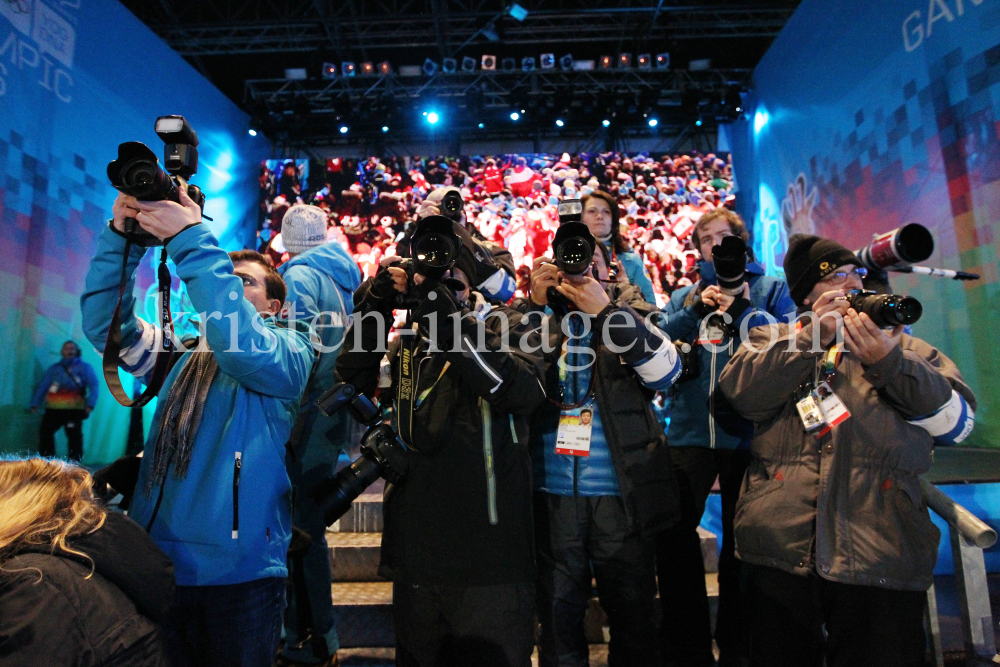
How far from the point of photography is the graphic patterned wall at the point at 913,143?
386 cm

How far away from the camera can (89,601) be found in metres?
0.99

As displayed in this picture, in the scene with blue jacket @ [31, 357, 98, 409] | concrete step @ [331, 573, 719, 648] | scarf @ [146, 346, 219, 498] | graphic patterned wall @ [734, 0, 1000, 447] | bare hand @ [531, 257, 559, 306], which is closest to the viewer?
scarf @ [146, 346, 219, 498]

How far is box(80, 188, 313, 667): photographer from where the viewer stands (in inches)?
52.2

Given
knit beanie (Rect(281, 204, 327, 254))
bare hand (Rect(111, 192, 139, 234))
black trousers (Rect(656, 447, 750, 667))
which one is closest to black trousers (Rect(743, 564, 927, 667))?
black trousers (Rect(656, 447, 750, 667))

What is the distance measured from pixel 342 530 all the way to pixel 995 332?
421 cm

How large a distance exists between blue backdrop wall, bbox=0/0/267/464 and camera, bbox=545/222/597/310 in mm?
5209

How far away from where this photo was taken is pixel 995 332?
12.5ft

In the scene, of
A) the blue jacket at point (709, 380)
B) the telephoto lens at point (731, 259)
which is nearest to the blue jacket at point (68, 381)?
the blue jacket at point (709, 380)

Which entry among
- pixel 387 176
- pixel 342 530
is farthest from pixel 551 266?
pixel 387 176

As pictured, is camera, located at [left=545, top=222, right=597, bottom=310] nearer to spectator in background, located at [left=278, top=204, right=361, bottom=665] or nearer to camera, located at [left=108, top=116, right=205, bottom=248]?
spectator in background, located at [left=278, top=204, right=361, bottom=665]

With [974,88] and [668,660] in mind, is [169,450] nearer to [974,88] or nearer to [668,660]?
[668,660]

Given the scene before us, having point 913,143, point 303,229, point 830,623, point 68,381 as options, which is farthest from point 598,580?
point 68,381

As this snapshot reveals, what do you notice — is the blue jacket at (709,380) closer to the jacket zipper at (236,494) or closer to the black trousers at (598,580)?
the black trousers at (598,580)

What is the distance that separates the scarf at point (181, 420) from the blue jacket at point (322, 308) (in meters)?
0.44
